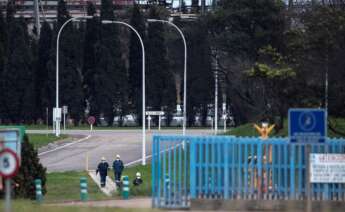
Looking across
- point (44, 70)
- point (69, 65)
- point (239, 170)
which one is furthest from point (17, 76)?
point (239, 170)

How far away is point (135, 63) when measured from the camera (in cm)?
10206

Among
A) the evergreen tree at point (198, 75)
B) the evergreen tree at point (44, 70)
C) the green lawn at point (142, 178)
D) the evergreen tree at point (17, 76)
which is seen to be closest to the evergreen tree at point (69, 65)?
the evergreen tree at point (44, 70)

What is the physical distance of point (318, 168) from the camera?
23.0m

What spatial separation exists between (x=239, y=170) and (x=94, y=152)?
41.4 meters

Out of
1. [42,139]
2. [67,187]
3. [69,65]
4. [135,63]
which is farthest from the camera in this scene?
[135,63]

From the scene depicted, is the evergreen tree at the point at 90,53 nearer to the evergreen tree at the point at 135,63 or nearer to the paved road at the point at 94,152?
the evergreen tree at the point at 135,63

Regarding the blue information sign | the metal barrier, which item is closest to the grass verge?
the metal barrier

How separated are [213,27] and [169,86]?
27692mm

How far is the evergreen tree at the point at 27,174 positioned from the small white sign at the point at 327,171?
41.0 ft

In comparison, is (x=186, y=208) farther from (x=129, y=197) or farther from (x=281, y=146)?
(x=129, y=197)

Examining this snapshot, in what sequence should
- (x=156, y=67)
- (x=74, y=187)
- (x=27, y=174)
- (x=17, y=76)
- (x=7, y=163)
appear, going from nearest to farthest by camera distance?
1. (x=7, y=163)
2. (x=27, y=174)
3. (x=74, y=187)
4. (x=17, y=76)
5. (x=156, y=67)

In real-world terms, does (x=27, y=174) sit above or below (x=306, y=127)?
below

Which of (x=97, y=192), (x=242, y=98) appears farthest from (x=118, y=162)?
(x=242, y=98)

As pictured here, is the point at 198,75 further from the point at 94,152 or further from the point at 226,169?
the point at 226,169
